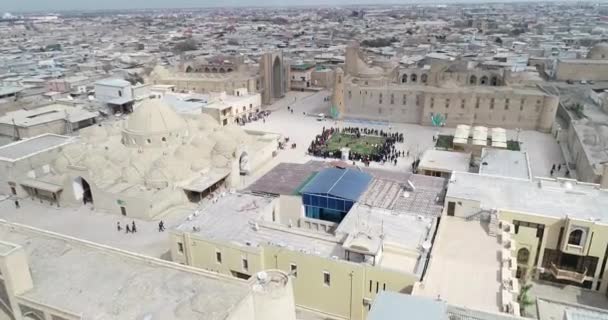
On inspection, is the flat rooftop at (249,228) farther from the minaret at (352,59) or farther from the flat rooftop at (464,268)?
the minaret at (352,59)

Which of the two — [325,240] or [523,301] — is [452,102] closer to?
[325,240]

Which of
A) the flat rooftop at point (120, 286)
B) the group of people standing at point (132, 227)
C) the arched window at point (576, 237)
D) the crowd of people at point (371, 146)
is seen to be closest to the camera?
the flat rooftop at point (120, 286)

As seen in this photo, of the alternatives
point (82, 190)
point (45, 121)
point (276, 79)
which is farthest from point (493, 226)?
point (276, 79)

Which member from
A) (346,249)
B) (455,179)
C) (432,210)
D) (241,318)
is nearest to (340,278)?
(346,249)

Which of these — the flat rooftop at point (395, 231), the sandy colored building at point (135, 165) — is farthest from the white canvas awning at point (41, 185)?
the flat rooftop at point (395, 231)

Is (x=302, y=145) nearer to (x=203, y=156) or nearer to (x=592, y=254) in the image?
(x=203, y=156)

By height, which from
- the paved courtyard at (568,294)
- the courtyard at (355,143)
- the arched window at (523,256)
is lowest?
A: the courtyard at (355,143)

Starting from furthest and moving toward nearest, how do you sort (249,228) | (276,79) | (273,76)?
(276,79) < (273,76) < (249,228)
